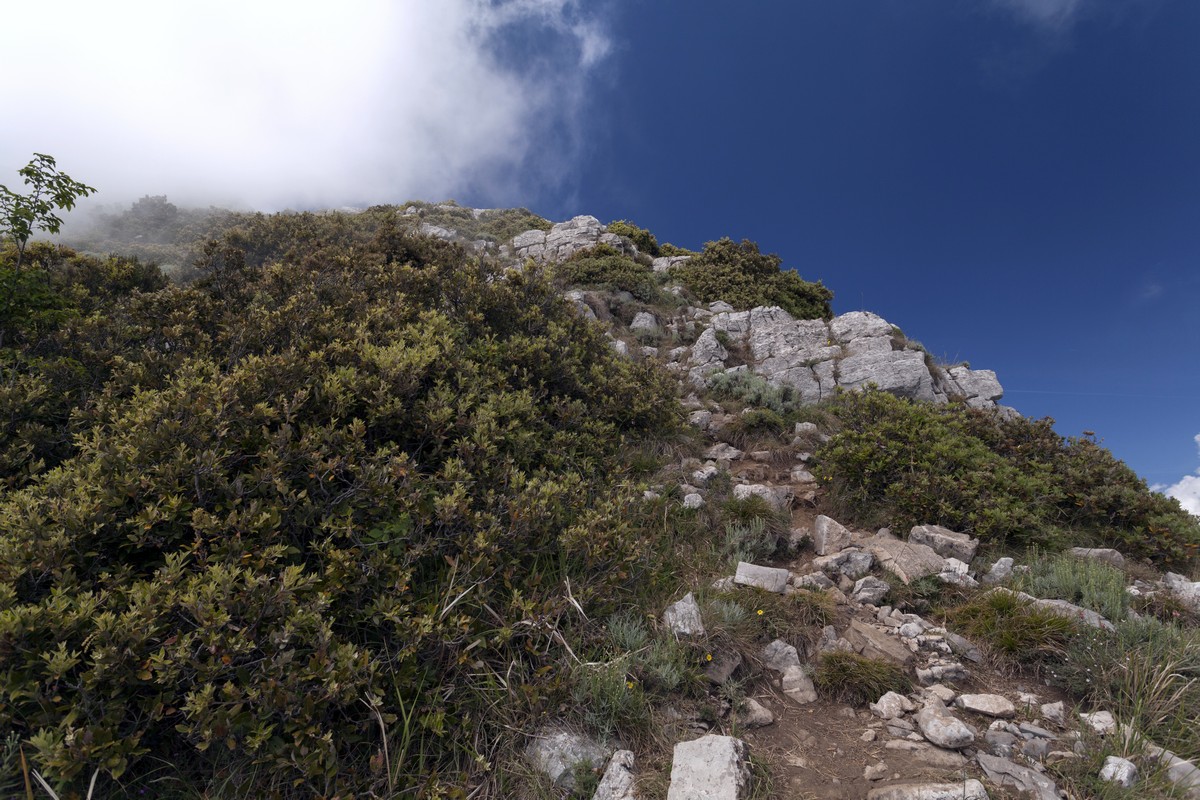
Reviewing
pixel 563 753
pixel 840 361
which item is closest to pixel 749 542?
pixel 563 753

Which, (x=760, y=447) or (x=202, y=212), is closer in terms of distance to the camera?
(x=760, y=447)

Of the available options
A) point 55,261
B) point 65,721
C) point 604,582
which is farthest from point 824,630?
point 55,261

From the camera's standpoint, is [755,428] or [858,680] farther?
[755,428]

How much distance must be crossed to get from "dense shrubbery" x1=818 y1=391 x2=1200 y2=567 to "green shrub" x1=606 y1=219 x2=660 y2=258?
2111 centimetres

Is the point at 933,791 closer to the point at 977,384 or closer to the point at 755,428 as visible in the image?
the point at 755,428

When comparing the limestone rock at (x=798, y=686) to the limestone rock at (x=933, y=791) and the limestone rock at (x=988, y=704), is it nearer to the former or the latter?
the limestone rock at (x=933, y=791)

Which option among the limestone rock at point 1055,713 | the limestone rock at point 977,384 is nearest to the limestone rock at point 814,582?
the limestone rock at point 1055,713

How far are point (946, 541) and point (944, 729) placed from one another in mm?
3116

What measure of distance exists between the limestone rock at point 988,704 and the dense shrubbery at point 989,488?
2.90 meters

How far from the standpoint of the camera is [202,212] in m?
41.9

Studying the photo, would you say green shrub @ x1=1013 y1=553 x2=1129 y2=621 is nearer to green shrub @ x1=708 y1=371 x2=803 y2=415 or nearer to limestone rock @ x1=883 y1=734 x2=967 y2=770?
limestone rock @ x1=883 y1=734 x2=967 y2=770

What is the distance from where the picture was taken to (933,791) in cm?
289

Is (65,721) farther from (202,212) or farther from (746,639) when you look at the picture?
(202,212)

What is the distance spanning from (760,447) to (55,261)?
11.5 m
